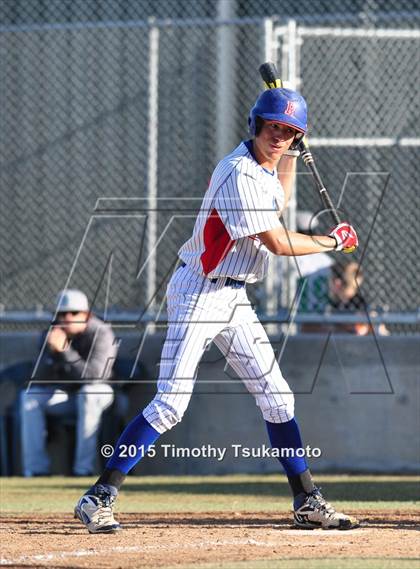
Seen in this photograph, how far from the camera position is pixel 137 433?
18.7 feet

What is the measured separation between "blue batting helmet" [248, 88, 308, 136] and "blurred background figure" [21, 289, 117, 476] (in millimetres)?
3790

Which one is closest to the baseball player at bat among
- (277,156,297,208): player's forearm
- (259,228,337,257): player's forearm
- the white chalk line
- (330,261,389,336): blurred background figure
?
(259,228,337,257): player's forearm

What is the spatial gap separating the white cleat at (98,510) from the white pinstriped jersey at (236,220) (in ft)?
3.61

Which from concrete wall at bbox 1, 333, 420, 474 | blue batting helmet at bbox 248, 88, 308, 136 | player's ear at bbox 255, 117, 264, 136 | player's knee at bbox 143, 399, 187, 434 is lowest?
concrete wall at bbox 1, 333, 420, 474

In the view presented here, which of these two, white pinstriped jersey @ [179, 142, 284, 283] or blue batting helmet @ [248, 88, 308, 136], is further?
blue batting helmet @ [248, 88, 308, 136]

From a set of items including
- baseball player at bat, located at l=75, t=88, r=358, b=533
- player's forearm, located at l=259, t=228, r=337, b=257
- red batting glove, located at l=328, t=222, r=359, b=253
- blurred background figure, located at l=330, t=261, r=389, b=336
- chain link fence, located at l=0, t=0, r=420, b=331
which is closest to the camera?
Answer: player's forearm, located at l=259, t=228, r=337, b=257

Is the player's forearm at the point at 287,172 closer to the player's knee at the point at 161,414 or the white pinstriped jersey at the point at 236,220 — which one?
the white pinstriped jersey at the point at 236,220

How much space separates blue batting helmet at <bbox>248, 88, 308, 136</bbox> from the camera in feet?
18.5

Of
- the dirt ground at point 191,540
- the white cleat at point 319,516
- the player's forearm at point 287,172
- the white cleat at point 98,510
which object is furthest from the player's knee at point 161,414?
the player's forearm at point 287,172

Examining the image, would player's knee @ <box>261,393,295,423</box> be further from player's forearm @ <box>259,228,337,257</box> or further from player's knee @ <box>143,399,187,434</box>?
player's forearm @ <box>259,228,337,257</box>

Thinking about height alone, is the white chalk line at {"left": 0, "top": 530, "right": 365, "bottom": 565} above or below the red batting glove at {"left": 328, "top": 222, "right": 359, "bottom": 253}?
below

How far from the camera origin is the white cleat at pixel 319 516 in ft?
19.0

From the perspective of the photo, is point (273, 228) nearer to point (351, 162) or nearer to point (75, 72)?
point (351, 162)

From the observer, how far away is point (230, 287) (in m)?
5.79
